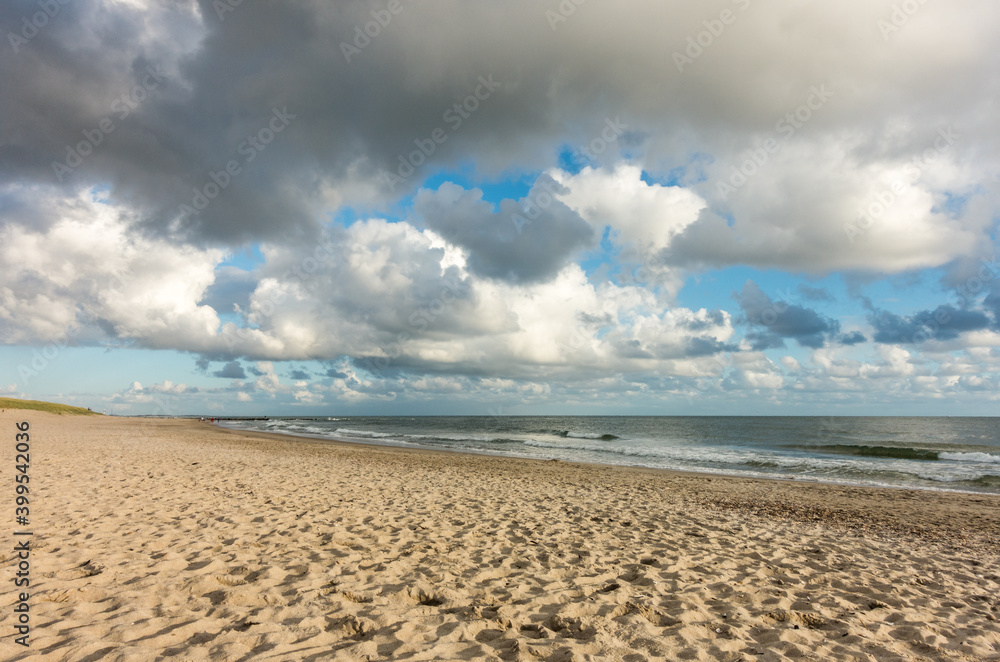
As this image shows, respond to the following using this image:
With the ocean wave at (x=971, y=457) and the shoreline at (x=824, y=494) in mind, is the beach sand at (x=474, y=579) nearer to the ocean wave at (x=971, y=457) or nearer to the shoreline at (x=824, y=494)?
the shoreline at (x=824, y=494)

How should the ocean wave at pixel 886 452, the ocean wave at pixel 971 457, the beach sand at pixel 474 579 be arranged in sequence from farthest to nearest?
the ocean wave at pixel 886 452 → the ocean wave at pixel 971 457 → the beach sand at pixel 474 579

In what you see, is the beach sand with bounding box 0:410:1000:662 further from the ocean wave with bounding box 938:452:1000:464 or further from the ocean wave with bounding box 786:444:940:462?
the ocean wave with bounding box 786:444:940:462

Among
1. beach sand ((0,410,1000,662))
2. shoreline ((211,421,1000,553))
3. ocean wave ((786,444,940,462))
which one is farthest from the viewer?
ocean wave ((786,444,940,462))

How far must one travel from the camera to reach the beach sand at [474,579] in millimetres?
4133

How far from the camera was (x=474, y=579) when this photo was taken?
224 inches

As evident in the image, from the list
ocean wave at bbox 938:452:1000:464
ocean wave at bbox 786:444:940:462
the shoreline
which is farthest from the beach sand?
ocean wave at bbox 786:444:940:462

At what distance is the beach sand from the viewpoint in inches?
163

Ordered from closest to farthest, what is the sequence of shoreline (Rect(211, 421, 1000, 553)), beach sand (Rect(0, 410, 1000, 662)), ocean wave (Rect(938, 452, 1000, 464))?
beach sand (Rect(0, 410, 1000, 662)) < shoreline (Rect(211, 421, 1000, 553)) < ocean wave (Rect(938, 452, 1000, 464))

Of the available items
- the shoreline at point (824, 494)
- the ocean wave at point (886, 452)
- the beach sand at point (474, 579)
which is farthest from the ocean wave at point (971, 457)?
the beach sand at point (474, 579)

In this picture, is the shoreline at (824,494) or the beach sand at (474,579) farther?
the shoreline at (824,494)

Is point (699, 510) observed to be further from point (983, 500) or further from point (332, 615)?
point (983, 500)

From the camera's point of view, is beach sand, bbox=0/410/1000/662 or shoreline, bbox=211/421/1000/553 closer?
beach sand, bbox=0/410/1000/662

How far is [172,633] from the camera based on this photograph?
4031mm

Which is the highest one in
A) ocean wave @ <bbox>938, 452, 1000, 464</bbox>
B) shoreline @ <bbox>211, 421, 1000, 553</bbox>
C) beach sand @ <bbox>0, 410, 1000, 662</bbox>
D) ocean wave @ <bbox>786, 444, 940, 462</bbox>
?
beach sand @ <bbox>0, 410, 1000, 662</bbox>
